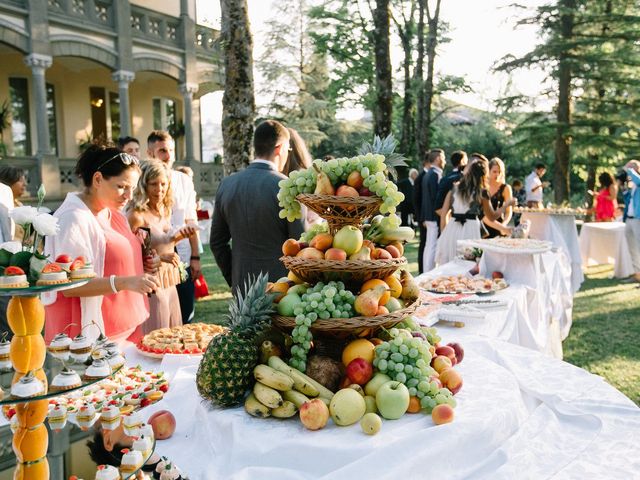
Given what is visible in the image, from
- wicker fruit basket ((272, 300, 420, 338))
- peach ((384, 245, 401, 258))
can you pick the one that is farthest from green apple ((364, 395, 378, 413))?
peach ((384, 245, 401, 258))

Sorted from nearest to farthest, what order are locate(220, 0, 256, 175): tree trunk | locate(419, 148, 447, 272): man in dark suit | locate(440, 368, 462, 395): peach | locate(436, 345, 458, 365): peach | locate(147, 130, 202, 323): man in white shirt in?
1. locate(440, 368, 462, 395): peach
2. locate(436, 345, 458, 365): peach
3. locate(147, 130, 202, 323): man in white shirt
4. locate(220, 0, 256, 175): tree trunk
5. locate(419, 148, 447, 272): man in dark suit

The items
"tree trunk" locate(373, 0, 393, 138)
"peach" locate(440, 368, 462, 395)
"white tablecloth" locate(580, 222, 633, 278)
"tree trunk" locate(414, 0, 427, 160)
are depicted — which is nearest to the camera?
"peach" locate(440, 368, 462, 395)

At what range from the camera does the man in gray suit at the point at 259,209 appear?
350 cm

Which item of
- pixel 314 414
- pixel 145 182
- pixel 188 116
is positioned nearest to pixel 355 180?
pixel 314 414

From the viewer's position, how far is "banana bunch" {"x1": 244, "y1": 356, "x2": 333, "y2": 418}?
1733mm

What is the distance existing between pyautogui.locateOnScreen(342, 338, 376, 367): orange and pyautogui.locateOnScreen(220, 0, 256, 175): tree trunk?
4.26 meters

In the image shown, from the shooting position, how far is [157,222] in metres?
4.01

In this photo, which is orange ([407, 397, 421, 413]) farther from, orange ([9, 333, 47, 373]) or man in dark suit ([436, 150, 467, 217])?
man in dark suit ([436, 150, 467, 217])

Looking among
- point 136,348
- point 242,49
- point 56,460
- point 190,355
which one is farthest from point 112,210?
point 242,49

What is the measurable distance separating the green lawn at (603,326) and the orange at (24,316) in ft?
14.9

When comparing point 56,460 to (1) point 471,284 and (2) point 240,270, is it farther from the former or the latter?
(1) point 471,284

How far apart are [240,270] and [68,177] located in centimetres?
1239

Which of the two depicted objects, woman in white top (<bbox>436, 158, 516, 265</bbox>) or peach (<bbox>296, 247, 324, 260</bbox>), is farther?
woman in white top (<bbox>436, 158, 516, 265</bbox>)

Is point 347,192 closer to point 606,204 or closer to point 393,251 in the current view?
point 393,251
